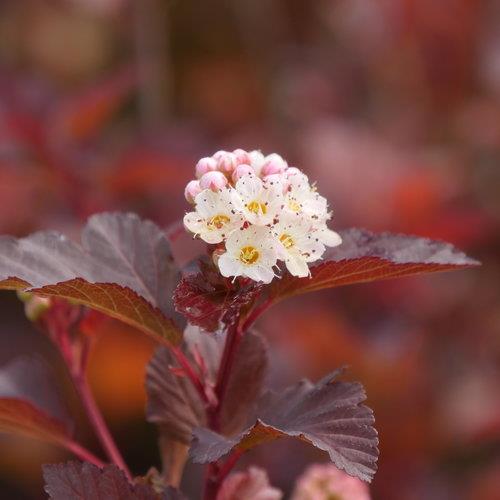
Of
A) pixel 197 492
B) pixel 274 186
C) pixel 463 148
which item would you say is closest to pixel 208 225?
pixel 274 186

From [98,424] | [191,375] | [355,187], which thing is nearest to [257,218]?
[191,375]

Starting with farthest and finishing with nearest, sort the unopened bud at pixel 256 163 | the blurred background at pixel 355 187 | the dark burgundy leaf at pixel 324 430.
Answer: the blurred background at pixel 355 187
the unopened bud at pixel 256 163
the dark burgundy leaf at pixel 324 430

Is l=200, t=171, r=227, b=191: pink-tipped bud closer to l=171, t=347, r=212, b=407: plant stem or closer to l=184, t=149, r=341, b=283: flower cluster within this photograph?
l=184, t=149, r=341, b=283: flower cluster

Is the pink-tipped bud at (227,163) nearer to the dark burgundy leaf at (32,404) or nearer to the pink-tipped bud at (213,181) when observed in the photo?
the pink-tipped bud at (213,181)

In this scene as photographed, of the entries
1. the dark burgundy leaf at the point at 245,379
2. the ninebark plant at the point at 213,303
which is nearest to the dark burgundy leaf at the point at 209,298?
the ninebark plant at the point at 213,303

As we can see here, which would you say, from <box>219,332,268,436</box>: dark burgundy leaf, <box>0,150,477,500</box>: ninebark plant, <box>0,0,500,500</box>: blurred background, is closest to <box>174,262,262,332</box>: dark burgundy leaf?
<box>0,150,477,500</box>: ninebark plant

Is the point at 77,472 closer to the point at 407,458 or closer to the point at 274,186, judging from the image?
the point at 274,186

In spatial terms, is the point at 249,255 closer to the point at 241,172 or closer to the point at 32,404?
the point at 241,172
